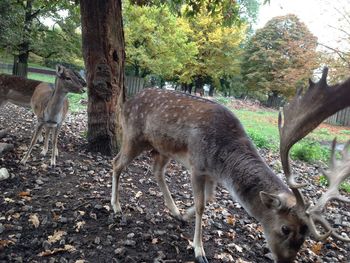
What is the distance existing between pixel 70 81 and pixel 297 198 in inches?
186

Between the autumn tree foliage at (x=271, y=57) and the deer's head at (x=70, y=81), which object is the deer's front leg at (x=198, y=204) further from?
the autumn tree foliage at (x=271, y=57)

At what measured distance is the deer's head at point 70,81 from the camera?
659 centimetres

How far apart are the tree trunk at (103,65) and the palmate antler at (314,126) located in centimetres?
389

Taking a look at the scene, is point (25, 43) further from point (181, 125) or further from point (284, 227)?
point (284, 227)

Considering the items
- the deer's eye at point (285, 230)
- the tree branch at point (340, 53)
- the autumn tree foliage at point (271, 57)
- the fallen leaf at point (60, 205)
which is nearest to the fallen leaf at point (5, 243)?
the fallen leaf at point (60, 205)

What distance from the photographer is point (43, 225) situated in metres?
4.14

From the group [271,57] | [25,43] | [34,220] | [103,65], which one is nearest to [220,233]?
[34,220]

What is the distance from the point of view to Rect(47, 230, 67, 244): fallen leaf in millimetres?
3821

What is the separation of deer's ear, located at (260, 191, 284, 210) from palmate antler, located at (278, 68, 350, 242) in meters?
0.16

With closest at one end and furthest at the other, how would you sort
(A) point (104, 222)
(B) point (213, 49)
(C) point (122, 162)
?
(A) point (104, 222) → (C) point (122, 162) → (B) point (213, 49)

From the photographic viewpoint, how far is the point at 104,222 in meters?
4.40

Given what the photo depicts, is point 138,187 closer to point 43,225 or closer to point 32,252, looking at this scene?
point 43,225

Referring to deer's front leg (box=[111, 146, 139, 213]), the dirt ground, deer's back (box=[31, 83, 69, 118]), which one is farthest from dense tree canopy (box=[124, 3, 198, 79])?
deer's front leg (box=[111, 146, 139, 213])

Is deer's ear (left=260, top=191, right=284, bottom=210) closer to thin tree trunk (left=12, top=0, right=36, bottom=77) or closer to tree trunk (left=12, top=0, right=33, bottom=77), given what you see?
tree trunk (left=12, top=0, right=33, bottom=77)
